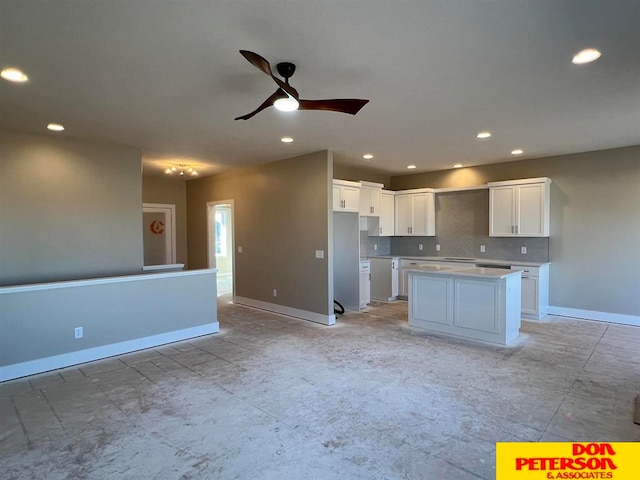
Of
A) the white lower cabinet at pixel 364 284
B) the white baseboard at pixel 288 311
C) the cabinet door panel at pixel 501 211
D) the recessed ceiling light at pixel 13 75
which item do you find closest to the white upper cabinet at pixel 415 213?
the cabinet door panel at pixel 501 211

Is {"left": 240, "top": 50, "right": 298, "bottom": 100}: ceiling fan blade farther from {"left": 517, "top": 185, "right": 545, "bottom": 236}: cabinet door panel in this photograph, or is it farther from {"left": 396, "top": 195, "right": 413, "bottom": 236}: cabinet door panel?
{"left": 396, "top": 195, "right": 413, "bottom": 236}: cabinet door panel

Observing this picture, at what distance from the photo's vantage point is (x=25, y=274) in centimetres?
439

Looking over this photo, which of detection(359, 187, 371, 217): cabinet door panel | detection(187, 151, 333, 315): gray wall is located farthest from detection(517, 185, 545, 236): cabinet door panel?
detection(187, 151, 333, 315): gray wall

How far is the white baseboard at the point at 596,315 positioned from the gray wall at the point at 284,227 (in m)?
3.93

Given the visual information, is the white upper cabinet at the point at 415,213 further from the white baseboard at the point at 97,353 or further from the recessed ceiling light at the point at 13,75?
the recessed ceiling light at the point at 13,75

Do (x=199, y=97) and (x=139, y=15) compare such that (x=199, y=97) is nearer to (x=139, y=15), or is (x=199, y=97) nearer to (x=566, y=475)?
(x=139, y=15)

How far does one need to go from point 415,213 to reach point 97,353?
609 centimetres

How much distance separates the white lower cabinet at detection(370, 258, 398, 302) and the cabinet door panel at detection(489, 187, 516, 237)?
1995 mm

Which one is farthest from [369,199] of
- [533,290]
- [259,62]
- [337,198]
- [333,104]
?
[259,62]

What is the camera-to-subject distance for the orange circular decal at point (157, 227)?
8.42 metres

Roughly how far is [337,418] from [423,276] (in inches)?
112

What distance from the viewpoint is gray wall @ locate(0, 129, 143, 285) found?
169 inches

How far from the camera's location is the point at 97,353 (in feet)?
13.4

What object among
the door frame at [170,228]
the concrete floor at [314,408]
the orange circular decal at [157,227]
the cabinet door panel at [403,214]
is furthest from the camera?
the orange circular decal at [157,227]
